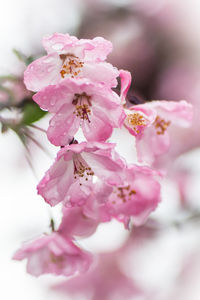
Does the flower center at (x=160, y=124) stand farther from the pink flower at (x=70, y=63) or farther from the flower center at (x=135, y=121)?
the pink flower at (x=70, y=63)

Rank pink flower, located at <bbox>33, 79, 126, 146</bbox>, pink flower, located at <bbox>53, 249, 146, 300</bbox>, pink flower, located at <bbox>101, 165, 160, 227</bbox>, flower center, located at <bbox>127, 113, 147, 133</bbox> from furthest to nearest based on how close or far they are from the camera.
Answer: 1. pink flower, located at <bbox>53, 249, 146, 300</bbox>
2. pink flower, located at <bbox>101, 165, 160, 227</bbox>
3. flower center, located at <bbox>127, 113, 147, 133</bbox>
4. pink flower, located at <bbox>33, 79, 126, 146</bbox>

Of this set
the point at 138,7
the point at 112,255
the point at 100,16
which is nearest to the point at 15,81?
the point at 100,16

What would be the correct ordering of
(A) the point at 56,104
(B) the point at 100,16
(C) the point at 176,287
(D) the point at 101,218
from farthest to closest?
(C) the point at 176,287
(B) the point at 100,16
(D) the point at 101,218
(A) the point at 56,104

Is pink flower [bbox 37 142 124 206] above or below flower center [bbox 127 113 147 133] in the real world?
below

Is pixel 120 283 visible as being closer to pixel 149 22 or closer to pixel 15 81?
pixel 149 22

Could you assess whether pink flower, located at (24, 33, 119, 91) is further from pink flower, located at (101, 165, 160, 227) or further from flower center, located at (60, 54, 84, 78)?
pink flower, located at (101, 165, 160, 227)

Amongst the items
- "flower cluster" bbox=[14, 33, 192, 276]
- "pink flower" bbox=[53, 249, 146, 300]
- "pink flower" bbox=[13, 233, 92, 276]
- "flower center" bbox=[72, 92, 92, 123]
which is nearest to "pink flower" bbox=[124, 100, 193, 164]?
"flower cluster" bbox=[14, 33, 192, 276]
